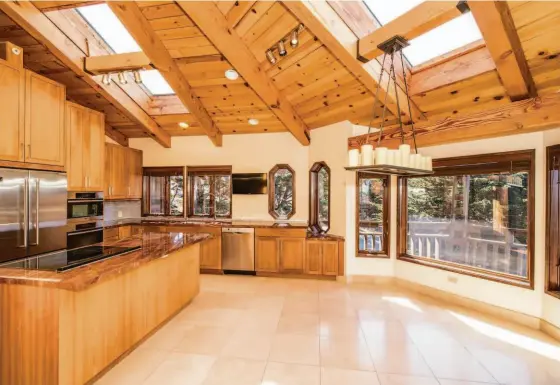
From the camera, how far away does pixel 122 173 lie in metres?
5.52

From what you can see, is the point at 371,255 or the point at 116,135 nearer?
the point at 371,255

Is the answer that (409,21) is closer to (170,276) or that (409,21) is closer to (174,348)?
(170,276)

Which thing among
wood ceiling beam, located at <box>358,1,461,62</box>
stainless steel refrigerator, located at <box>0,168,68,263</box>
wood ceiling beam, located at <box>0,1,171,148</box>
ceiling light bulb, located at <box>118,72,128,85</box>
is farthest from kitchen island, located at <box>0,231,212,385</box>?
wood ceiling beam, located at <box>358,1,461,62</box>

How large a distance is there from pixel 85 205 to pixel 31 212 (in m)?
1.09

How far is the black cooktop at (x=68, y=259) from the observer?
2.02 m

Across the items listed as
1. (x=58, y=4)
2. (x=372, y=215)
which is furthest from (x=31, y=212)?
(x=372, y=215)

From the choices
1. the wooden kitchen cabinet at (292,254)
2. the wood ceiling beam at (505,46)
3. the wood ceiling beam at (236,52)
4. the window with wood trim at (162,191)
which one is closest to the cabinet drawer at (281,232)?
the wooden kitchen cabinet at (292,254)

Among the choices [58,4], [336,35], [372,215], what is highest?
[58,4]

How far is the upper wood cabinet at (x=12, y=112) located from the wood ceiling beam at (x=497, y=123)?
448 cm

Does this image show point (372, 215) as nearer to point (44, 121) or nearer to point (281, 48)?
point (281, 48)

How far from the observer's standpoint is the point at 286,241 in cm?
510

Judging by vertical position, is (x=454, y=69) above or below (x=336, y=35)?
below

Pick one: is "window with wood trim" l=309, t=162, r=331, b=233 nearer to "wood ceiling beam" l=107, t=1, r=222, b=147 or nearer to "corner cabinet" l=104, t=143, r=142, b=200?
"wood ceiling beam" l=107, t=1, r=222, b=147

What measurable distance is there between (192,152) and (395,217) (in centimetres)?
412
